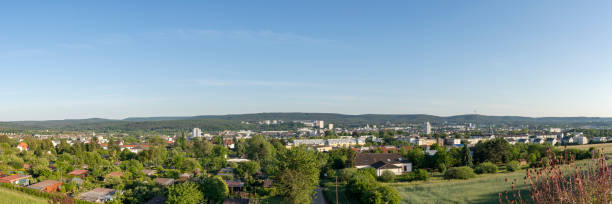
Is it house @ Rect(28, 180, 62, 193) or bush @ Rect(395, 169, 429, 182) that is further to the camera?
bush @ Rect(395, 169, 429, 182)

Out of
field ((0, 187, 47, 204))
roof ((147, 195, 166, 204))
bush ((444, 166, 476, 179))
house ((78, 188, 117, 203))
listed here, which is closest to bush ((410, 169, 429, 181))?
bush ((444, 166, 476, 179))

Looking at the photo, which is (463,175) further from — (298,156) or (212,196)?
(212,196)

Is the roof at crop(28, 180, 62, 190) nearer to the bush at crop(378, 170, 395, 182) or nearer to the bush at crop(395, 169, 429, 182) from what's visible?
the bush at crop(378, 170, 395, 182)

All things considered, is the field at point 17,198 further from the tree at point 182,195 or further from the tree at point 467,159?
the tree at point 467,159

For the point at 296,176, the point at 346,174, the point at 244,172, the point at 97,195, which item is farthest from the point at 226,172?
the point at 296,176

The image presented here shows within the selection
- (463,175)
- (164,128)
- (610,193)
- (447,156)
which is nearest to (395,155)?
(447,156)

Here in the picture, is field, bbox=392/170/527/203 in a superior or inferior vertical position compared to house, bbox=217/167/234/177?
superior
